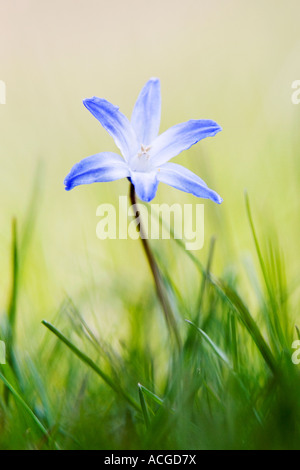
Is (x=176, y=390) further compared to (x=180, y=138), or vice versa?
(x=180, y=138)

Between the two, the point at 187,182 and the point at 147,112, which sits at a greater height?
the point at 147,112

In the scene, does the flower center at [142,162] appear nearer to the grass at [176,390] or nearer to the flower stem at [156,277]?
the flower stem at [156,277]

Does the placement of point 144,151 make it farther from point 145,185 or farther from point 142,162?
point 145,185

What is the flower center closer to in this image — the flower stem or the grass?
the flower stem

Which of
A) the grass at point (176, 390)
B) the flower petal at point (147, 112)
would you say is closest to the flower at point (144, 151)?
the flower petal at point (147, 112)

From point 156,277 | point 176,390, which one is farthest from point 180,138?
point 176,390

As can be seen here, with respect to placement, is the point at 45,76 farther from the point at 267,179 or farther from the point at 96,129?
the point at 267,179

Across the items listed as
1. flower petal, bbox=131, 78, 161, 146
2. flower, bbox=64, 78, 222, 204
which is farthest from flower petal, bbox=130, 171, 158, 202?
flower petal, bbox=131, 78, 161, 146

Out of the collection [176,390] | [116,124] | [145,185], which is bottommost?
[176,390]
